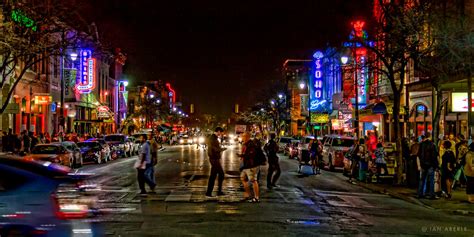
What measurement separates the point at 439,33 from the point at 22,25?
1523cm

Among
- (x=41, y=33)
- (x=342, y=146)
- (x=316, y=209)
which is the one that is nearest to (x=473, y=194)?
(x=316, y=209)

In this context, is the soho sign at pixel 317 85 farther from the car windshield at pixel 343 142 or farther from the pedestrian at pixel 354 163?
the pedestrian at pixel 354 163

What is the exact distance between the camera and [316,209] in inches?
583

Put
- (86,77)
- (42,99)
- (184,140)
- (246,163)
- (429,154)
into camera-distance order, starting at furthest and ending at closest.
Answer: (184,140)
(86,77)
(42,99)
(429,154)
(246,163)

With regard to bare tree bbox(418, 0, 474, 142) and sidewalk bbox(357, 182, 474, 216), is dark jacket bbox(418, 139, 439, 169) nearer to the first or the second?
sidewalk bbox(357, 182, 474, 216)

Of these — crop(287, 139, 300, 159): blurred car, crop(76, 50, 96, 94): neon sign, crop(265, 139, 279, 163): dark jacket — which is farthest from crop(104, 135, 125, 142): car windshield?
crop(265, 139, 279, 163): dark jacket

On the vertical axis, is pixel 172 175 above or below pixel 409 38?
below

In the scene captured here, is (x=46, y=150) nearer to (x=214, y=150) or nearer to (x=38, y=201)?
(x=214, y=150)

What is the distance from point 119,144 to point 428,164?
28692 mm

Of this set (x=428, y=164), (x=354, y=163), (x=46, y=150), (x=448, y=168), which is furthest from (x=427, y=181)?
(x=46, y=150)

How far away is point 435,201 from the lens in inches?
680

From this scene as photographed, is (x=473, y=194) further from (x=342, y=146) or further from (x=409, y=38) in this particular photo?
(x=342, y=146)

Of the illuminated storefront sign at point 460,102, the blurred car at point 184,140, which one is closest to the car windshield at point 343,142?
the illuminated storefront sign at point 460,102

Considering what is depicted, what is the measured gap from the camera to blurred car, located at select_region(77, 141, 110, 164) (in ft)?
116
